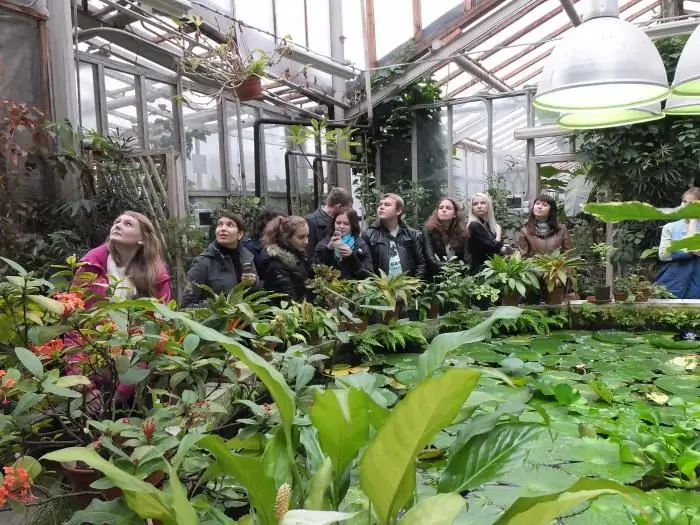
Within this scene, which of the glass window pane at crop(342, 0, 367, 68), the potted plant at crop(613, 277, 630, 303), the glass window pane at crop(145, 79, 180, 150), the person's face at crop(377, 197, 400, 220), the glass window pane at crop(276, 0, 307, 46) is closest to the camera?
the person's face at crop(377, 197, 400, 220)

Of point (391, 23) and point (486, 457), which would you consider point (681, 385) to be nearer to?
point (486, 457)

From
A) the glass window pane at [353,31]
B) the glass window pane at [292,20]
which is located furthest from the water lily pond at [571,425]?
the glass window pane at [353,31]

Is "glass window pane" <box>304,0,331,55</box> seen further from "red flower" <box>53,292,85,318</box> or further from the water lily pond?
"red flower" <box>53,292,85,318</box>

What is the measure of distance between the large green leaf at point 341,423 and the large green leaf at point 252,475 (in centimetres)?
13

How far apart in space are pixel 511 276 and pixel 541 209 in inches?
27.6

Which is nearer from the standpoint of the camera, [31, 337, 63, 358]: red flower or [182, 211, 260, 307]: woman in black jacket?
[31, 337, 63, 358]: red flower

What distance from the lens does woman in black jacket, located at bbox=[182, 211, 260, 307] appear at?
9.30ft

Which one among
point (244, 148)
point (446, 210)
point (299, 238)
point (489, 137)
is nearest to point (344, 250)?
point (299, 238)

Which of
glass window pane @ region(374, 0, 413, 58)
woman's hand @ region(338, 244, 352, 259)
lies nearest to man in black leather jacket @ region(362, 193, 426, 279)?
woman's hand @ region(338, 244, 352, 259)

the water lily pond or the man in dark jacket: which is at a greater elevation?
the man in dark jacket

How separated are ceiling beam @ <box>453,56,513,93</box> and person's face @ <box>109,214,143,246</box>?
6379 mm

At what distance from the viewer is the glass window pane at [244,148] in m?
6.98

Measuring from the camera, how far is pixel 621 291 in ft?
13.0

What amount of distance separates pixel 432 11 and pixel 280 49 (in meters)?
3.70
